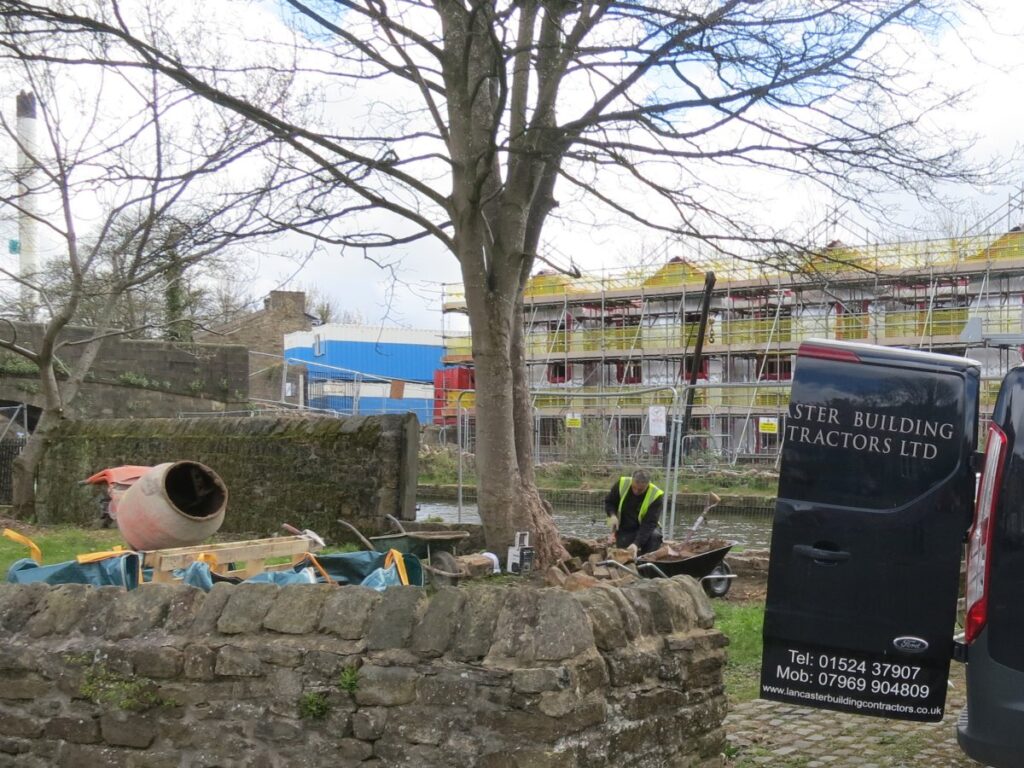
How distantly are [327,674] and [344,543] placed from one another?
29.2ft

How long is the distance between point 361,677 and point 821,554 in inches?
84.1

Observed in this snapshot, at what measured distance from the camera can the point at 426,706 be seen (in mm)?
4258

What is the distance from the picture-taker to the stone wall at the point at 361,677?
4.20 meters

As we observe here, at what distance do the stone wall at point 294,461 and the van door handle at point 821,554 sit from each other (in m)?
8.56

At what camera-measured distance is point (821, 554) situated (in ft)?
15.8

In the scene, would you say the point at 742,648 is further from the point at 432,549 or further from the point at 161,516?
the point at 161,516

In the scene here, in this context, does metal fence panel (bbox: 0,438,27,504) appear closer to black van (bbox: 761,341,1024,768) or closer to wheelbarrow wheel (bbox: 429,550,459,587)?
wheelbarrow wheel (bbox: 429,550,459,587)

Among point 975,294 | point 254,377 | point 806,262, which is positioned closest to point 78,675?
point 806,262

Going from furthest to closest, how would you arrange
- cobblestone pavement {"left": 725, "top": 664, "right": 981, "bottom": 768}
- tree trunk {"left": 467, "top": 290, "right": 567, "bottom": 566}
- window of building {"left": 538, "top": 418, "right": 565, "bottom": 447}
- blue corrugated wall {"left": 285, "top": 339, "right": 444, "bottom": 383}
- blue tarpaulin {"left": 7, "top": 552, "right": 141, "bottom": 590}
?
blue corrugated wall {"left": 285, "top": 339, "right": 444, "bottom": 383} → window of building {"left": 538, "top": 418, "right": 565, "bottom": 447} → tree trunk {"left": 467, "top": 290, "right": 567, "bottom": 566} → blue tarpaulin {"left": 7, "top": 552, "right": 141, "bottom": 590} → cobblestone pavement {"left": 725, "top": 664, "right": 981, "bottom": 768}

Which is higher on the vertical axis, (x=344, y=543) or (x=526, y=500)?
(x=526, y=500)

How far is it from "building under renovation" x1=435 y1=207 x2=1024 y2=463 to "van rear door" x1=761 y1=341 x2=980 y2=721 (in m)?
4.27

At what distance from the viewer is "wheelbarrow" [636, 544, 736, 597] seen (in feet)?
36.6

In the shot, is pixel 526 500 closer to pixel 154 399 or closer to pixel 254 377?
pixel 154 399

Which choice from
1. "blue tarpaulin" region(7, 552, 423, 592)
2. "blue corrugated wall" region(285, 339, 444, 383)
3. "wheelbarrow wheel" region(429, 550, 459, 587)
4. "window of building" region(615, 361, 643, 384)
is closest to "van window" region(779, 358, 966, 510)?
"blue tarpaulin" region(7, 552, 423, 592)
